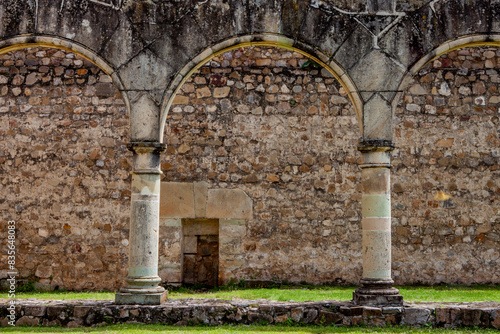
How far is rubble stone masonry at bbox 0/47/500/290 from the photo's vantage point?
906 centimetres

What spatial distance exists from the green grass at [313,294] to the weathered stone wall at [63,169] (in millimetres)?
631

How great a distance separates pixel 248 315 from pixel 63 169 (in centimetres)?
470

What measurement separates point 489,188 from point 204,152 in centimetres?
479

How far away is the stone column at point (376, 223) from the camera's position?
6.05 meters

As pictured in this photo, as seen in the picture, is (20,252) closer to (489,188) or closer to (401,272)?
(401,272)

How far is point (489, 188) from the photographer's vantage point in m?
9.23

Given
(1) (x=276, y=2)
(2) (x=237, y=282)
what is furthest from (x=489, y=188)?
(1) (x=276, y=2)

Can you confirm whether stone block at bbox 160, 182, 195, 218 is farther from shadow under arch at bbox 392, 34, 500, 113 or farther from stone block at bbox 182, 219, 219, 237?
shadow under arch at bbox 392, 34, 500, 113

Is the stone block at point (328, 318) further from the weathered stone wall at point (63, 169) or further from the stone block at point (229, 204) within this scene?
the weathered stone wall at point (63, 169)

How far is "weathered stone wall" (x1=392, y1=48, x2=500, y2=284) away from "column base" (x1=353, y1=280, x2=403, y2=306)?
326 centimetres

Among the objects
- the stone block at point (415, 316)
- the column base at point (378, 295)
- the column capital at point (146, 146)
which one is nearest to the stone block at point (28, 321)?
the column capital at point (146, 146)

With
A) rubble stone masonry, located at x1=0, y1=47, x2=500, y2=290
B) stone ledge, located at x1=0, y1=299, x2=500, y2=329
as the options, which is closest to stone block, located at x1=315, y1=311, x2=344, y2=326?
stone ledge, located at x1=0, y1=299, x2=500, y2=329

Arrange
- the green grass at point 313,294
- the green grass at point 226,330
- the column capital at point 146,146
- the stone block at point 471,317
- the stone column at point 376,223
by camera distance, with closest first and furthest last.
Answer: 1. the green grass at point 226,330
2. the stone block at point 471,317
3. the stone column at point 376,223
4. the column capital at point 146,146
5. the green grass at point 313,294

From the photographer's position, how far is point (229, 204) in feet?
29.8
